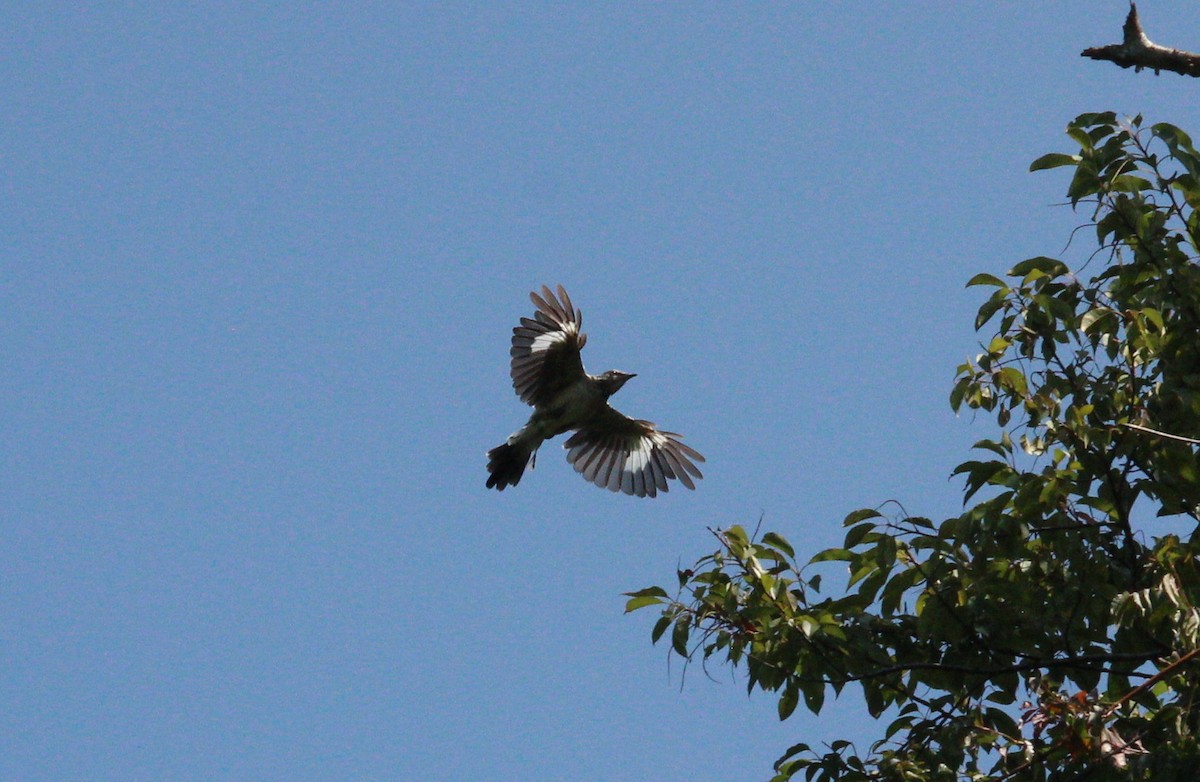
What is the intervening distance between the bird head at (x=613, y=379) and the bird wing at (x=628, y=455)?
1.06 feet

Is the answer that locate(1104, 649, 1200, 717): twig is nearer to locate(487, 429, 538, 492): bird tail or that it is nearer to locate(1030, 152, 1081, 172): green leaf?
locate(1030, 152, 1081, 172): green leaf

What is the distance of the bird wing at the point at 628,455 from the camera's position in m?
10.5

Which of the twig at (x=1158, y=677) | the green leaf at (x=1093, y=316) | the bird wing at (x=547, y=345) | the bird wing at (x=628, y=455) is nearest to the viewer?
the twig at (x=1158, y=677)

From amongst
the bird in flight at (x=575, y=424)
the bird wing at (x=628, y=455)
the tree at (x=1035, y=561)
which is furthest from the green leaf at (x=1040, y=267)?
the bird wing at (x=628, y=455)

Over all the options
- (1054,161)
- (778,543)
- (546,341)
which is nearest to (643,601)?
(778,543)

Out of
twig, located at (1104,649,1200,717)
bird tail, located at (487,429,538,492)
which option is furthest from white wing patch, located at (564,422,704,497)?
twig, located at (1104,649,1200,717)

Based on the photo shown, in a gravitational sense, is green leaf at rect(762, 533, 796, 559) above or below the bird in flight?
below

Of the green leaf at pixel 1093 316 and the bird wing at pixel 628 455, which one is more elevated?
the bird wing at pixel 628 455

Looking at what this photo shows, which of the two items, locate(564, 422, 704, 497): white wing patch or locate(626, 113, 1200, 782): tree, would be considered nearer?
locate(626, 113, 1200, 782): tree

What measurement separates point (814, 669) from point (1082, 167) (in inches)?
77.8

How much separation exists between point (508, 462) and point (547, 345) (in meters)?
0.97

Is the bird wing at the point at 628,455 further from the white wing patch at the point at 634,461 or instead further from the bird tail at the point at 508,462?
the bird tail at the point at 508,462

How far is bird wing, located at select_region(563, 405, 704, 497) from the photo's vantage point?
1053cm

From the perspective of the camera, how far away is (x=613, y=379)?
10086mm
